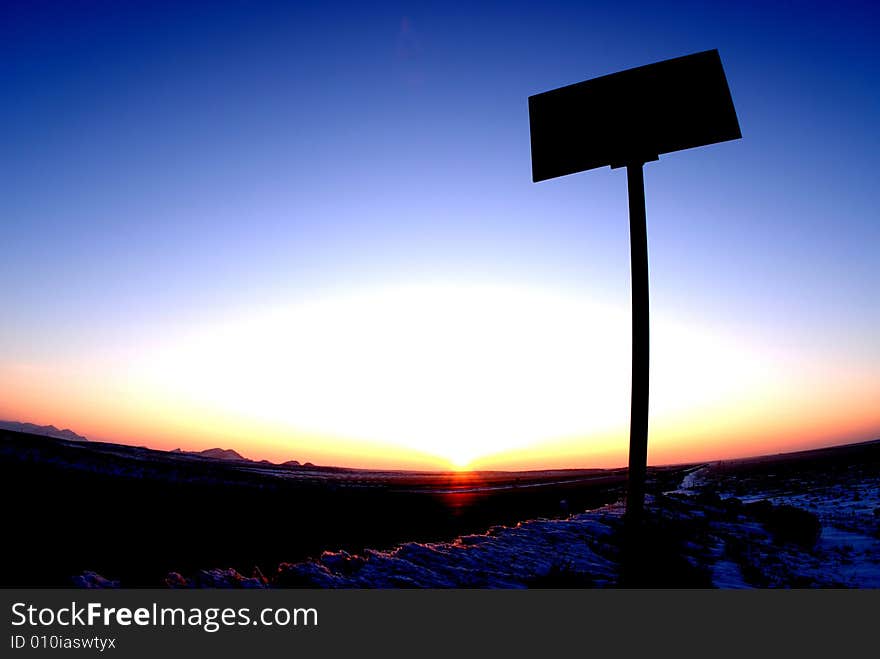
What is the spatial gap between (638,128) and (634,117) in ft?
0.54

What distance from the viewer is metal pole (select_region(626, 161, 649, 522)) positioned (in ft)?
15.3

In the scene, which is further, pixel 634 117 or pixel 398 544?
pixel 398 544

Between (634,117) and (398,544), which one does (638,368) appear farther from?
(398,544)

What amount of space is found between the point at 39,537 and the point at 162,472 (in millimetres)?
18980

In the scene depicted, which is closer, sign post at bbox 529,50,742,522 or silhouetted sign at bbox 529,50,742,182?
sign post at bbox 529,50,742,522

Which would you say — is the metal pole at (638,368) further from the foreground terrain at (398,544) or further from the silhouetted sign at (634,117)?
the silhouetted sign at (634,117)

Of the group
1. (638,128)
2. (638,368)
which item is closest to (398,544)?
(638,368)

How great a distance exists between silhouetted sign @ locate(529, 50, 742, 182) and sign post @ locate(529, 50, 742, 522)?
0.01m

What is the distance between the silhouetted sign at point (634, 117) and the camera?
5211mm

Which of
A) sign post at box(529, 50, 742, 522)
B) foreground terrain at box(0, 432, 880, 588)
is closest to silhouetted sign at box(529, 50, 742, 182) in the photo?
sign post at box(529, 50, 742, 522)

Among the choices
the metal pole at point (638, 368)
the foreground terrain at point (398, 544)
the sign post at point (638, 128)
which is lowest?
the foreground terrain at point (398, 544)

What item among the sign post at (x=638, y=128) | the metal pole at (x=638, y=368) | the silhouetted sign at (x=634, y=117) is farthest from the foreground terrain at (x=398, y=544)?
the silhouetted sign at (x=634, y=117)

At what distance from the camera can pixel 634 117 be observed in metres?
5.36

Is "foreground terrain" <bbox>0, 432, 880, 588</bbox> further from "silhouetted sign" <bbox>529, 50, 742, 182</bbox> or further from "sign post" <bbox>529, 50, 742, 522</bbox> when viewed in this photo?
"silhouetted sign" <bbox>529, 50, 742, 182</bbox>
